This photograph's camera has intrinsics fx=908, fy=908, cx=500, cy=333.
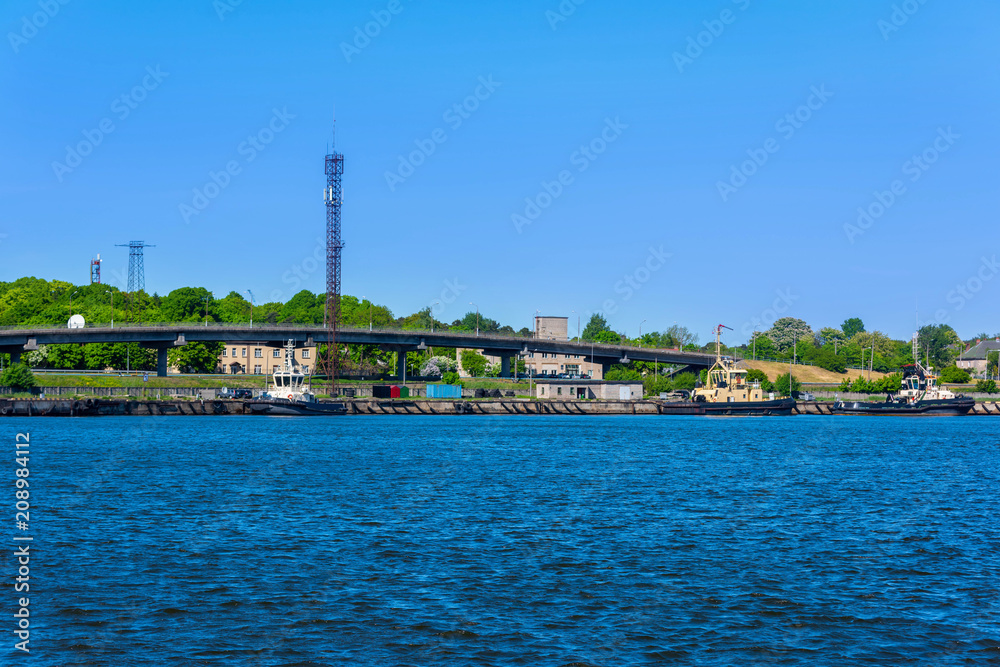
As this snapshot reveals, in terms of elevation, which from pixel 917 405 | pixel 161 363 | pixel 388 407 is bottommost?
pixel 917 405

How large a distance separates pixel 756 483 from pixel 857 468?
1437cm

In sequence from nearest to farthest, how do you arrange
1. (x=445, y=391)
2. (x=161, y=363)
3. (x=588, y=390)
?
(x=161, y=363) → (x=445, y=391) → (x=588, y=390)

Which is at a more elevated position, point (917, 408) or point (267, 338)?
point (267, 338)

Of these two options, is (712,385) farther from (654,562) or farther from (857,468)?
(654,562)

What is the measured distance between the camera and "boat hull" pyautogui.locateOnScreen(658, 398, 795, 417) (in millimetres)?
144750

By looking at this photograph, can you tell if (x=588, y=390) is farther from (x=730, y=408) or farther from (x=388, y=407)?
(x=388, y=407)

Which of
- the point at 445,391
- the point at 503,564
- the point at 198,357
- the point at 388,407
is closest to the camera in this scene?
the point at 503,564

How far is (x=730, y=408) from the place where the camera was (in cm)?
14500

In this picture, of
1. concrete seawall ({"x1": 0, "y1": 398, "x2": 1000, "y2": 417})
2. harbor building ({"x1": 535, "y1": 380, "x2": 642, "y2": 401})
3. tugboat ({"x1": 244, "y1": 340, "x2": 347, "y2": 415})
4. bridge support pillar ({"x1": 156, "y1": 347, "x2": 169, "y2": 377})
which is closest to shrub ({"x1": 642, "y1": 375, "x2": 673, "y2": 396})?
harbor building ({"x1": 535, "y1": 380, "x2": 642, "y2": 401})

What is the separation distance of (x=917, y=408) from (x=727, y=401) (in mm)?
36834

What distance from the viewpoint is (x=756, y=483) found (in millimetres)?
49906

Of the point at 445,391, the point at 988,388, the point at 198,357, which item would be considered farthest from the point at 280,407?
the point at 988,388

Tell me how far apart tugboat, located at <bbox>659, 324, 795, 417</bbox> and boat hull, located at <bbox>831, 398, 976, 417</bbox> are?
15146mm

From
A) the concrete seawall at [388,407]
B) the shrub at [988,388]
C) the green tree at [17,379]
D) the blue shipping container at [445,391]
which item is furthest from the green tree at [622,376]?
the green tree at [17,379]
